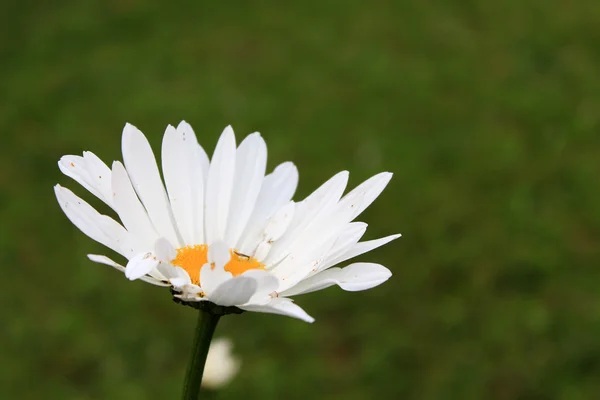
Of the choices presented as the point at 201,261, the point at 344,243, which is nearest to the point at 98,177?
the point at 201,261

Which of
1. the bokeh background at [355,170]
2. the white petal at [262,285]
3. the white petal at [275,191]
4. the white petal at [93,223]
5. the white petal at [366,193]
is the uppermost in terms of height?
the bokeh background at [355,170]

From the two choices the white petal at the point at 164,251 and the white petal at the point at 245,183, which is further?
the white petal at the point at 245,183

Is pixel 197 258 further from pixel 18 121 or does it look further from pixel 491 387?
pixel 18 121

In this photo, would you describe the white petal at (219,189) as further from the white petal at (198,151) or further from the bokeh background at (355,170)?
the bokeh background at (355,170)

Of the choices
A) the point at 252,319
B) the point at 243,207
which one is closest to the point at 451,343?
the point at 252,319

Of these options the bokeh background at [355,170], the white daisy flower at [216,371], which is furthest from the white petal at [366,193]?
the bokeh background at [355,170]

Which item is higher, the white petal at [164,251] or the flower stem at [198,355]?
the white petal at [164,251]

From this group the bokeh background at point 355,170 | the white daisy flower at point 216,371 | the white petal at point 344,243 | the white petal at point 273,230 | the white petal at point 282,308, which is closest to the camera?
the white petal at point 282,308
